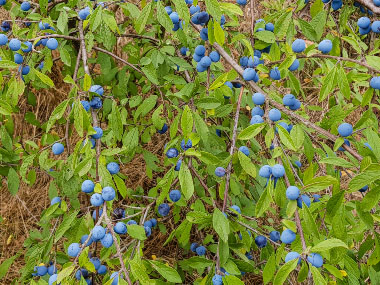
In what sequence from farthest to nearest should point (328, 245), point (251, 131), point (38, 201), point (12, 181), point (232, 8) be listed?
point (38, 201), point (12, 181), point (232, 8), point (251, 131), point (328, 245)

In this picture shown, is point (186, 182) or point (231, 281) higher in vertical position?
point (186, 182)

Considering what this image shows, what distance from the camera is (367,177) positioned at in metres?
1.02

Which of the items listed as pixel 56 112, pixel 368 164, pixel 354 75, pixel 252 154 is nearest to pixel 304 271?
pixel 368 164

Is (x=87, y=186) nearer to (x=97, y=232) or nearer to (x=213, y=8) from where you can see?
(x=97, y=232)

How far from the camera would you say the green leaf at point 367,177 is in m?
1.01

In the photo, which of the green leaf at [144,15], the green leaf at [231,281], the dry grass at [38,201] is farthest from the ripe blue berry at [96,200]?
the dry grass at [38,201]

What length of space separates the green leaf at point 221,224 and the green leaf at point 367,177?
38 cm

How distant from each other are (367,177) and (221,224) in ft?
1.43

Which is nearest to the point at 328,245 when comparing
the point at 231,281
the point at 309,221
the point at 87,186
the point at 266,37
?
the point at 309,221

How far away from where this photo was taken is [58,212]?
5.03 feet

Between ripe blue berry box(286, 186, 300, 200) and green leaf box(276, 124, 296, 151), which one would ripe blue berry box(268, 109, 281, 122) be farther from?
ripe blue berry box(286, 186, 300, 200)

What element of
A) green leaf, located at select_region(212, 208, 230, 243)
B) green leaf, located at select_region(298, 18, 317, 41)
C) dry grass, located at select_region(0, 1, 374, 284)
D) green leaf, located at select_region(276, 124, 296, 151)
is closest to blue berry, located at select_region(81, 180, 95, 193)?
green leaf, located at select_region(212, 208, 230, 243)

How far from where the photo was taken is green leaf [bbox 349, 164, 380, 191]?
101cm

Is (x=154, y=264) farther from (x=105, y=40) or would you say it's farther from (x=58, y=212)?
(x=105, y=40)
